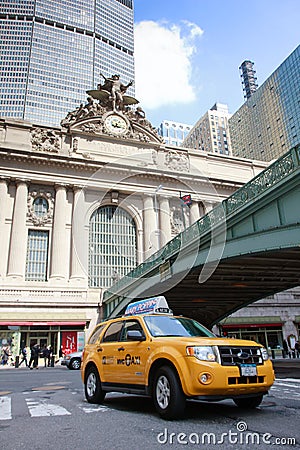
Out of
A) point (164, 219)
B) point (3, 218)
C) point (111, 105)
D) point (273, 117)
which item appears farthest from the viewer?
point (273, 117)

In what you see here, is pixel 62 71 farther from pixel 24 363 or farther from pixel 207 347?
pixel 207 347

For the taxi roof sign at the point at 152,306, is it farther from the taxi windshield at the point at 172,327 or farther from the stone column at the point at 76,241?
the stone column at the point at 76,241

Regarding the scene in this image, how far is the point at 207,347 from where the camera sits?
5.79 m

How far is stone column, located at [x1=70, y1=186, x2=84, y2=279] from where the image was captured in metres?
36.9

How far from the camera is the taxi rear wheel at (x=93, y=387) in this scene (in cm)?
763

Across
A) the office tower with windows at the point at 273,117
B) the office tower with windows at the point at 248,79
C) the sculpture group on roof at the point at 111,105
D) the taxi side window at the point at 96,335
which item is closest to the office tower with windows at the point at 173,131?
the office tower with windows at the point at 248,79

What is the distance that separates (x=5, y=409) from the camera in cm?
735

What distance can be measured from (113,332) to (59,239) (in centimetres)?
3067

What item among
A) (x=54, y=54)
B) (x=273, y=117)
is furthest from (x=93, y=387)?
(x=54, y=54)

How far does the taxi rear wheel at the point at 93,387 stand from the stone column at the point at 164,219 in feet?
109

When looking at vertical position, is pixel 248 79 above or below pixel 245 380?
above

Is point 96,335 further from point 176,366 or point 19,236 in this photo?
point 19,236

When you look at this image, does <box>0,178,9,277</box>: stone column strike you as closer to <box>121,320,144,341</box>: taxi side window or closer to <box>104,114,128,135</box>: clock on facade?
<box>104,114,128,135</box>: clock on facade

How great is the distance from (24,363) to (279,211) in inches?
1036
